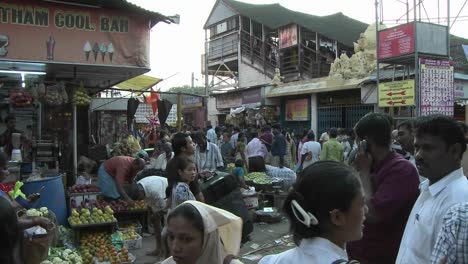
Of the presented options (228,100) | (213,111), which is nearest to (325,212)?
(228,100)

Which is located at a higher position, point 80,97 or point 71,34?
point 71,34

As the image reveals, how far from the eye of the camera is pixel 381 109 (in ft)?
44.7

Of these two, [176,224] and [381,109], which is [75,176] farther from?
[381,109]

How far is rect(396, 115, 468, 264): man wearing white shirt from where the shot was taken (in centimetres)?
209

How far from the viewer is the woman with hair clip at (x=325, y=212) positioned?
1.44 meters

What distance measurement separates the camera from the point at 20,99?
8.22 metres

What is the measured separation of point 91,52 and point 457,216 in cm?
750

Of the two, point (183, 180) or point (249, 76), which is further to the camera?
point (249, 76)

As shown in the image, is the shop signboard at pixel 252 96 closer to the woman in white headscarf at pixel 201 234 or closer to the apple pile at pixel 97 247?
the apple pile at pixel 97 247

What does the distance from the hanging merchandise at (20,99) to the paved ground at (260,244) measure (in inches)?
140

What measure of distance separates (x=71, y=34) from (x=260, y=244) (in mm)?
5060

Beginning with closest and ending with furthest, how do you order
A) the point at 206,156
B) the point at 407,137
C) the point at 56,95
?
1. the point at 407,137
2. the point at 206,156
3. the point at 56,95

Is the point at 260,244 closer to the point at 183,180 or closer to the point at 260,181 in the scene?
the point at 260,181

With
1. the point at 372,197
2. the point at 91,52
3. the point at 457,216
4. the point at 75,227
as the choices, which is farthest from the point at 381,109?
the point at 457,216
